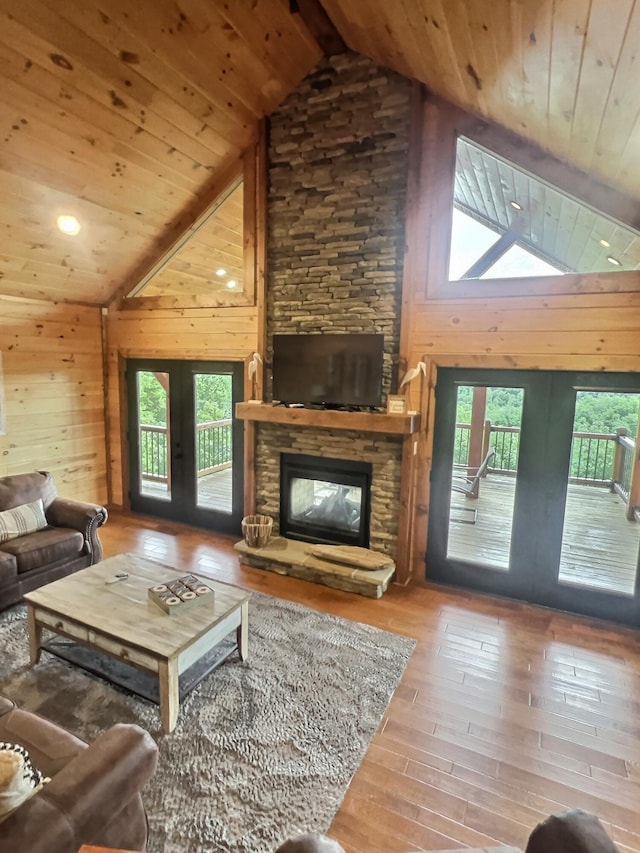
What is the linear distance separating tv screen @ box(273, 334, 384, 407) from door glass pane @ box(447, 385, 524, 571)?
800mm

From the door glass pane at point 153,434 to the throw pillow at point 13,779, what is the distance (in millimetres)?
4288

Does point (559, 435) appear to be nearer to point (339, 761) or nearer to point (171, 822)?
point (339, 761)

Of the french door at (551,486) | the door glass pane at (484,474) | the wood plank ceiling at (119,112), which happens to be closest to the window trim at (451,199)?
the french door at (551,486)

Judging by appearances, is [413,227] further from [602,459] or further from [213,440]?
[213,440]

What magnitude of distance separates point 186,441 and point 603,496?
13.9 feet

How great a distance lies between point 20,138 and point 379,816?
467 cm

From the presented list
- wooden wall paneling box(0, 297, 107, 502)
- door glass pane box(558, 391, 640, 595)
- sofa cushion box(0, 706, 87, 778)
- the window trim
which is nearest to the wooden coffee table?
sofa cushion box(0, 706, 87, 778)

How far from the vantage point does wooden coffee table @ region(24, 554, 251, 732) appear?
239cm

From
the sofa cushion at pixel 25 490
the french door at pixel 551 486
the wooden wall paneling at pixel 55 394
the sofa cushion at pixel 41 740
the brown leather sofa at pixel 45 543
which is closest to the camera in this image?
the sofa cushion at pixel 41 740

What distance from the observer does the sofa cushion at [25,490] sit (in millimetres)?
3811

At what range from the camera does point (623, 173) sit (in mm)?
2980

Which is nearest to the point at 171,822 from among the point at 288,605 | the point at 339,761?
the point at 339,761

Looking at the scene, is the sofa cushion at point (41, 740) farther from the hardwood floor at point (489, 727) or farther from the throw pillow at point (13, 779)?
the hardwood floor at point (489, 727)

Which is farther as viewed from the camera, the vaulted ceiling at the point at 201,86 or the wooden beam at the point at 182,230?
the wooden beam at the point at 182,230
